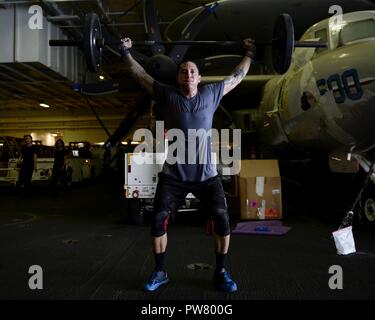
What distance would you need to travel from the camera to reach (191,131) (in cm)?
301

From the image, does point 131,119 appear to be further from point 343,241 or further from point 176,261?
point 343,241

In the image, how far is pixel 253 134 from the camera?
9.52m

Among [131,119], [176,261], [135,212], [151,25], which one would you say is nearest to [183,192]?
[176,261]

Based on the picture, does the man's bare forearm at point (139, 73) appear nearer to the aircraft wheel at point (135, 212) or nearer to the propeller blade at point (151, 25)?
the aircraft wheel at point (135, 212)

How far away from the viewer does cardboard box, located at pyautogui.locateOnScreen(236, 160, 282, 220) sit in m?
6.09

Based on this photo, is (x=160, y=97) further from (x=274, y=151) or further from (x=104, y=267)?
(x=274, y=151)

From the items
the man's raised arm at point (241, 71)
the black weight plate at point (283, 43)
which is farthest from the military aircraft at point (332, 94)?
the man's raised arm at point (241, 71)

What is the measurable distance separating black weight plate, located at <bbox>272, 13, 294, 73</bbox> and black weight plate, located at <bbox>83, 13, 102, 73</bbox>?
156 cm

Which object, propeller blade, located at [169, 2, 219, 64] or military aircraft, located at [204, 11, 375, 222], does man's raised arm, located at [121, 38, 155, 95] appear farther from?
propeller blade, located at [169, 2, 219, 64]

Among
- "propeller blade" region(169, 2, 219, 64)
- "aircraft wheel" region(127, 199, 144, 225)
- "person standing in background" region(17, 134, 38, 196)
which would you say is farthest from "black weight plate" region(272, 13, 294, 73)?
"person standing in background" region(17, 134, 38, 196)

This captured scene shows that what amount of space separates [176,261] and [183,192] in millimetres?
1026
